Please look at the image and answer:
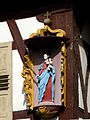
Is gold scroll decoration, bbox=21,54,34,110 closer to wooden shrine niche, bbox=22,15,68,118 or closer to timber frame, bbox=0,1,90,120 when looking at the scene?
wooden shrine niche, bbox=22,15,68,118

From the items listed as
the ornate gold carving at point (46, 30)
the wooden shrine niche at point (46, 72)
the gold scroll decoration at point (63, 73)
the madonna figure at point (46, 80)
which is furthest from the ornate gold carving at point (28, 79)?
the gold scroll decoration at point (63, 73)

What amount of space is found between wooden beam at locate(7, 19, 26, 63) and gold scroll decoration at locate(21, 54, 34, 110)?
0.66 feet

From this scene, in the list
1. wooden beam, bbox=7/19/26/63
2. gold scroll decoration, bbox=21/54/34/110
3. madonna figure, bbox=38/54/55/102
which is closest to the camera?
madonna figure, bbox=38/54/55/102

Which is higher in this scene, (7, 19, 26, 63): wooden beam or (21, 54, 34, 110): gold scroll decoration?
(7, 19, 26, 63): wooden beam

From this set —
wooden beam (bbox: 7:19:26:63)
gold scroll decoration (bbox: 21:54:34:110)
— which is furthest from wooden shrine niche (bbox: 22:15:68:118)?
wooden beam (bbox: 7:19:26:63)

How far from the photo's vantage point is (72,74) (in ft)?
33.0

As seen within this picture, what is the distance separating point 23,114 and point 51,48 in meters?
1.18

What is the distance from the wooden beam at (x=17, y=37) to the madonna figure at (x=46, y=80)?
1.67ft

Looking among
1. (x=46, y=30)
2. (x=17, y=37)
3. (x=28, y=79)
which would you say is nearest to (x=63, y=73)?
(x=28, y=79)

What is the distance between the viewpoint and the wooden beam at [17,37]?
10.6 metres

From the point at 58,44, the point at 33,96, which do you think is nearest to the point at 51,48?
the point at 58,44

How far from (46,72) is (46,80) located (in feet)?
0.44

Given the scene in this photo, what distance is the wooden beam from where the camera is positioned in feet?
34.8

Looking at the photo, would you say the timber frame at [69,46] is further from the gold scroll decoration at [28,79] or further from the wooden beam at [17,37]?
the gold scroll decoration at [28,79]
